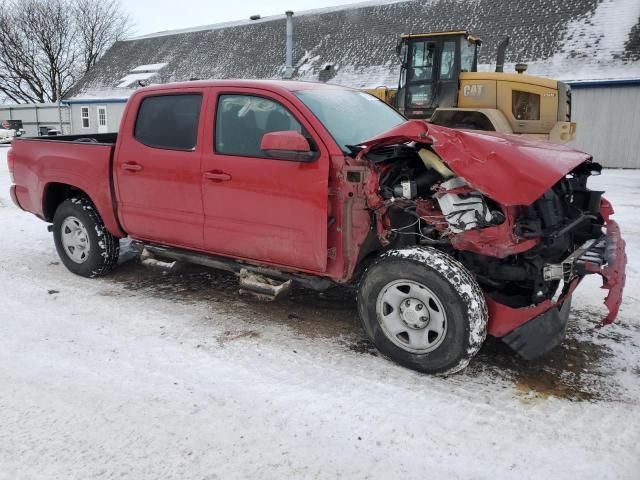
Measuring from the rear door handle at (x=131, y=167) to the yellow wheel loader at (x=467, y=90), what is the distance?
25.1 feet

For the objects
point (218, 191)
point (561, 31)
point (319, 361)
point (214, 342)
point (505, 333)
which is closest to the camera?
point (505, 333)

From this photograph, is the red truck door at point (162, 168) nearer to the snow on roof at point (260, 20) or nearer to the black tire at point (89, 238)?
the black tire at point (89, 238)

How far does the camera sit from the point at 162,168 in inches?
178

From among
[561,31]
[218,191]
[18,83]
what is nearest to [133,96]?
[218,191]

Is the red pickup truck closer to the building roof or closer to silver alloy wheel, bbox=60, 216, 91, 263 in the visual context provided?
silver alloy wheel, bbox=60, 216, 91, 263

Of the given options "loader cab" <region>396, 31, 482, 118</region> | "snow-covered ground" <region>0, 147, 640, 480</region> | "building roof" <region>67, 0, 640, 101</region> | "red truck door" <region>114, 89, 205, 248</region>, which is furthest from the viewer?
"building roof" <region>67, 0, 640, 101</region>

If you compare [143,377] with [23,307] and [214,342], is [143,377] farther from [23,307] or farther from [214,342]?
[23,307]

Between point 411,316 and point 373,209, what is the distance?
0.77m

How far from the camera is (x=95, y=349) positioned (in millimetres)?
3734

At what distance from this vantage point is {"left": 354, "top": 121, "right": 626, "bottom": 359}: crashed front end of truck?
308cm

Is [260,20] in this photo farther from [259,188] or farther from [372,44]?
[259,188]

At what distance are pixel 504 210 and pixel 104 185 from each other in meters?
3.60

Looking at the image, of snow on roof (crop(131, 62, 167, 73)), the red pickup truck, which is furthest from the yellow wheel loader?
snow on roof (crop(131, 62, 167, 73))

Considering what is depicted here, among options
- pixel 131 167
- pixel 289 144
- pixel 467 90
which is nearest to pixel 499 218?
pixel 289 144
